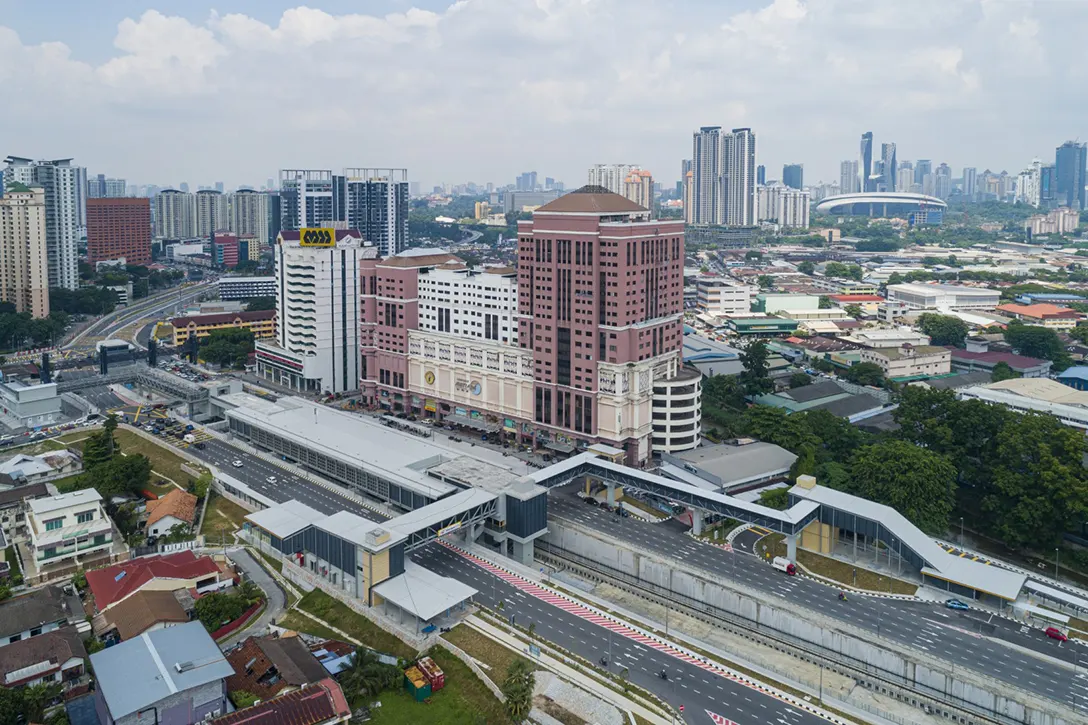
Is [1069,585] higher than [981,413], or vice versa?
[981,413]

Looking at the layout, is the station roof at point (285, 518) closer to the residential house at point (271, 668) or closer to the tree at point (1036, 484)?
the residential house at point (271, 668)

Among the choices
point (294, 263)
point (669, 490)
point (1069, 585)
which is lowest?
point (1069, 585)

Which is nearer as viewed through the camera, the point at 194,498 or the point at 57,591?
the point at 57,591

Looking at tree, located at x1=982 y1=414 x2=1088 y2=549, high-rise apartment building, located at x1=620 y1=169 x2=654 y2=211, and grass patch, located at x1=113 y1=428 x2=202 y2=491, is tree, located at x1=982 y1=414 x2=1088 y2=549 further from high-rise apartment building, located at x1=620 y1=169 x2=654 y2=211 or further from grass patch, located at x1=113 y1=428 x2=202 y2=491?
high-rise apartment building, located at x1=620 y1=169 x2=654 y2=211

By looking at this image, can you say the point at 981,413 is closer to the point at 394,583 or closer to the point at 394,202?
the point at 394,583

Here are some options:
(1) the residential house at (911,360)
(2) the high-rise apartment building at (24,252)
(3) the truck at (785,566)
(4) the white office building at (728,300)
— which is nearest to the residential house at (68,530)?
(3) the truck at (785,566)

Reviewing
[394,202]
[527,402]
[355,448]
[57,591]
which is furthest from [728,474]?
[394,202]
